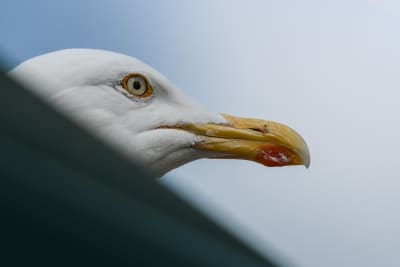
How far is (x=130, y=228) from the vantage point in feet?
2.13

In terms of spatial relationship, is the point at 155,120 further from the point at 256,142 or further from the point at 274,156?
the point at 274,156

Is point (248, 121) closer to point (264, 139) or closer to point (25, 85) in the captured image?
point (264, 139)

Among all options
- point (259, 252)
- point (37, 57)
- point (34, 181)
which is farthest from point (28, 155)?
point (37, 57)

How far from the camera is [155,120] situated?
170 inches

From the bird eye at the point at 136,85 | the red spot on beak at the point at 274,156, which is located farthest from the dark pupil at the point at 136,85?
the red spot on beak at the point at 274,156

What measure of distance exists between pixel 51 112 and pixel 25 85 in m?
0.03

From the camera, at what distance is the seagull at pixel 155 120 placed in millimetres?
4113

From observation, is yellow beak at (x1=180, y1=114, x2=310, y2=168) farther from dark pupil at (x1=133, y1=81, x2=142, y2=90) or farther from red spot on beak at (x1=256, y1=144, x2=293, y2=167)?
dark pupil at (x1=133, y1=81, x2=142, y2=90)

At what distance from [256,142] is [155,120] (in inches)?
23.0

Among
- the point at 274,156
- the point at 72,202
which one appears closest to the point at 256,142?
the point at 274,156

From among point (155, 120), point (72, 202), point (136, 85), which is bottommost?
point (72, 202)

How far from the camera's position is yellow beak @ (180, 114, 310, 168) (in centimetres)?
428

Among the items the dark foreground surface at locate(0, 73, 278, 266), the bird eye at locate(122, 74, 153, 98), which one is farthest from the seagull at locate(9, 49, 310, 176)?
the dark foreground surface at locate(0, 73, 278, 266)

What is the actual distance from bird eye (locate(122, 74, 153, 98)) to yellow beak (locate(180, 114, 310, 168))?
303mm
